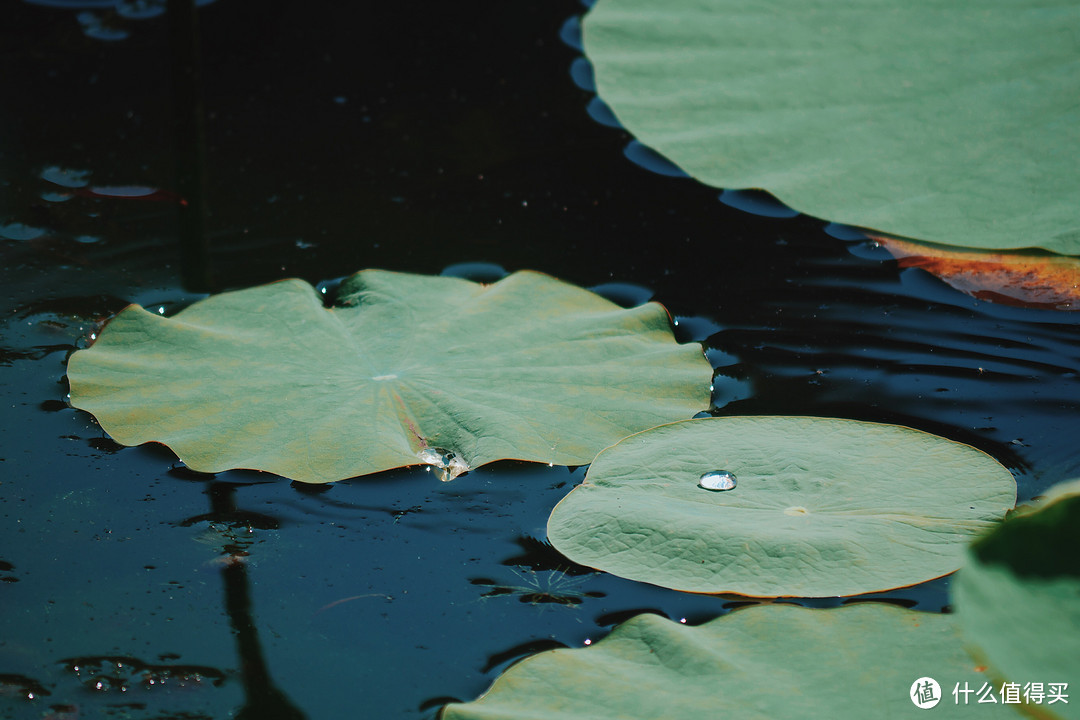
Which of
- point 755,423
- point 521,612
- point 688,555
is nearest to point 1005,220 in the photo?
point 755,423

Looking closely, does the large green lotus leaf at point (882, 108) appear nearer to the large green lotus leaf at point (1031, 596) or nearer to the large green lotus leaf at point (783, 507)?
the large green lotus leaf at point (783, 507)

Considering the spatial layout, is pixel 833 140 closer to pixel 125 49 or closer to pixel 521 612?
pixel 521 612

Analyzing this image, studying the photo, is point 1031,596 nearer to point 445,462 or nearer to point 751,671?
point 751,671

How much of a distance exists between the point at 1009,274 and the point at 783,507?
2.67 feet

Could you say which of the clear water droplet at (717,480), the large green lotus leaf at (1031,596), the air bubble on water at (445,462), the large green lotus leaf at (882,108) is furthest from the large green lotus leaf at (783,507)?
the large green lotus leaf at (882,108)

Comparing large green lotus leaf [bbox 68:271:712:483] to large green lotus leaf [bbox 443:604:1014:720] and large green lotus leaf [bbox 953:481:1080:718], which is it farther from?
large green lotus leaf [bbox 953:481:1080:718]

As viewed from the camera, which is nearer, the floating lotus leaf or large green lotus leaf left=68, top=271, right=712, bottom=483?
large green lotus leaf left=68, top=271, right=712, bottom=483

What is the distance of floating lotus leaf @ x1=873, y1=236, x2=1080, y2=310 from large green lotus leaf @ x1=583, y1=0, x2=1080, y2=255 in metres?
0.04

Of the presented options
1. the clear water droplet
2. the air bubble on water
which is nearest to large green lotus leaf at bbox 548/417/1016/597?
the clear water droplet

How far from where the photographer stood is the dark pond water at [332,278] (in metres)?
1.02

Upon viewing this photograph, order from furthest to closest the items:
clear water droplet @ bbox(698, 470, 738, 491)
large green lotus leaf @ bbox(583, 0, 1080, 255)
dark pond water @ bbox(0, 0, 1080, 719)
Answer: large green lotus leaf @ bbox(583, 0, 1080, 255) → clear water droplet @ bbox(698, 470, 738, 491) → dark pond water @ bbox(0, 0, 1080, 719)

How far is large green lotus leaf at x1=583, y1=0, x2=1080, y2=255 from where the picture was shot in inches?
66.7

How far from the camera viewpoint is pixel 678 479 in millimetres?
1173

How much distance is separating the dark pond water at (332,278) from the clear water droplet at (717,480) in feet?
0.51
